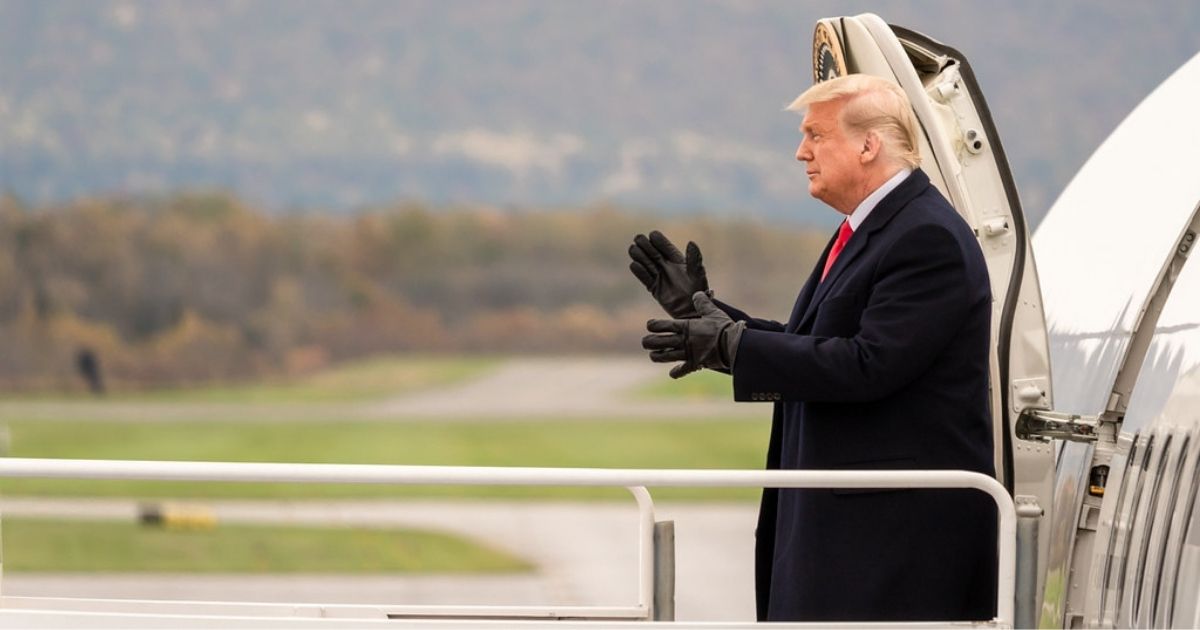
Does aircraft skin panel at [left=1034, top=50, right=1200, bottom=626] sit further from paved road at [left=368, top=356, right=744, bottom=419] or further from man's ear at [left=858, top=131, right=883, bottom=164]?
paved road at [left=368, top=356, right=744, bottom=419]

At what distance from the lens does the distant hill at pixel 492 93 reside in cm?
7012

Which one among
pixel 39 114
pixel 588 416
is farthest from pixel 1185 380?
pixel 39 114

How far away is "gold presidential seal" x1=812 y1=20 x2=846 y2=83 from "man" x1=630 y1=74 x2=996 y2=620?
579 millimetres

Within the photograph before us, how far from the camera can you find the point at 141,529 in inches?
1473

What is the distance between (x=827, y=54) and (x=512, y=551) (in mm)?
31621

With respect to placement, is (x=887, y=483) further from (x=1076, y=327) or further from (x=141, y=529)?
(x=141, y=529)

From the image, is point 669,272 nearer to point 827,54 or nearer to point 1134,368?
point 827,54

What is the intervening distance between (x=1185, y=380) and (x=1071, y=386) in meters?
0.98

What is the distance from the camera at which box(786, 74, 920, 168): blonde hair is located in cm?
307

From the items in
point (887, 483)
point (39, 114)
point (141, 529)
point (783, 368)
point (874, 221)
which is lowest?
point (141, 529)

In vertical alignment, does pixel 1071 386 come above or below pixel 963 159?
below

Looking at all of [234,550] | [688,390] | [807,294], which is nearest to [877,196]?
[807,294]

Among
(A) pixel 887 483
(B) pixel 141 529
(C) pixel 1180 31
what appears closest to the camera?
(A) pixel 887 483

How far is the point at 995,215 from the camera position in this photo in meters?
3.62
